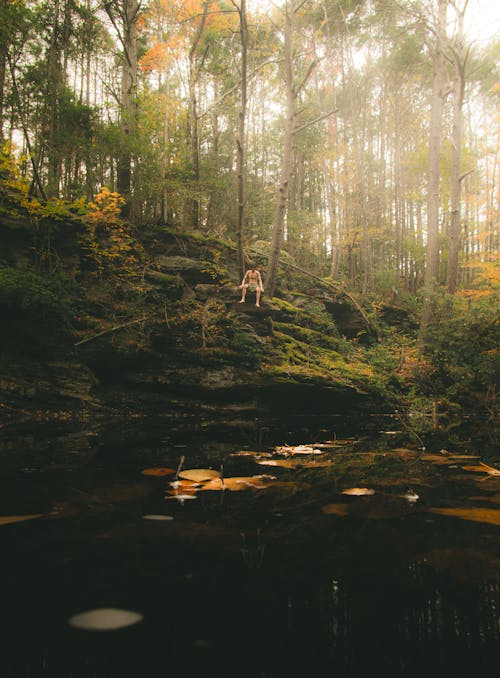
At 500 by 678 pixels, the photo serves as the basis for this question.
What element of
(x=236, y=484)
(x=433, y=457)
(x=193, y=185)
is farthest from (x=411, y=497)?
(x=193, y=185)

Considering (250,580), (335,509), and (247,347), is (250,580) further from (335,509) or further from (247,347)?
(247,347)

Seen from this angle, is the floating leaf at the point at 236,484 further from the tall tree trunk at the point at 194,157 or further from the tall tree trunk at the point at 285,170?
the tall tree trunk at the point at 194,157

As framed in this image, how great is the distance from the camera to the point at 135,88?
10.1 m

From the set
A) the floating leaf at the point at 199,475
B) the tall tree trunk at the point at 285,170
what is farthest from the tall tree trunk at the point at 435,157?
the floating leaf at the point at 199,475

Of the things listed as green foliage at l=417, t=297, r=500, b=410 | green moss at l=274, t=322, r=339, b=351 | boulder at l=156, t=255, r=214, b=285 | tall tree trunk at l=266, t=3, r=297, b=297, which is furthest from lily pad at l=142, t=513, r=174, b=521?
tall tree trunk at l=266, t=3, r=297, b=297

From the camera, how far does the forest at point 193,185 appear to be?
753 centimetres

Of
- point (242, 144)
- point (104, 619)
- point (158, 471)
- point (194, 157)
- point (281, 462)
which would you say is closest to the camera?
point (104, 619)

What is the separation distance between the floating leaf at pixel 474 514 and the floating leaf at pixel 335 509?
42 cm

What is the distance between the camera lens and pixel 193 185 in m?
10.4

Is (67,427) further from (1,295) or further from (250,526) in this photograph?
(250,526)

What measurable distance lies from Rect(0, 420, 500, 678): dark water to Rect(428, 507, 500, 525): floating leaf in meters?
0.05

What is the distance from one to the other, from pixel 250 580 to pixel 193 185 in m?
10.9

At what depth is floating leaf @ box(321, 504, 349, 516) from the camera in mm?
1703

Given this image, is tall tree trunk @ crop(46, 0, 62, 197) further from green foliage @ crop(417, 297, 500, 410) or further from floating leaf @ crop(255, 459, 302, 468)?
green foliage @ crop(417, 297, 500, 410)
